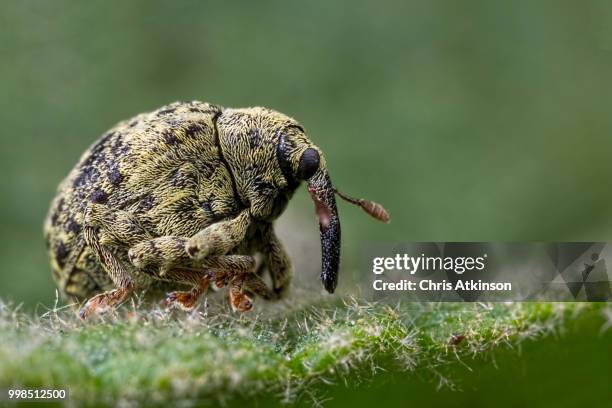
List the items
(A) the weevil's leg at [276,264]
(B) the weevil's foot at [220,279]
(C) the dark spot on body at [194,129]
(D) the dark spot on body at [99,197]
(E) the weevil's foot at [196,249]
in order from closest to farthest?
(E) the weevil's foot at [196,249]
(B) the weevil's foot at [220,279]
(D) the dark spot on body at [99,197]
(C) the dark spot on body at [194,129]
(A) the weevil's leg at [276,264]

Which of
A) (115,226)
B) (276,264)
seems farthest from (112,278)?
(276,264)

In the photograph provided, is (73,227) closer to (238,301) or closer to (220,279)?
(220,279)

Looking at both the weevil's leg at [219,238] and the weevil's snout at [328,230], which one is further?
the weevil's snout at [328,230]

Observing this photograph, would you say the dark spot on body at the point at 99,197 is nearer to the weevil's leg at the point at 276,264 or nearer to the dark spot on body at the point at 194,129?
the dark spot on body at the point at 194,129

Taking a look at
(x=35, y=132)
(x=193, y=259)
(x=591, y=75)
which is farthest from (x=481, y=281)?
(x=35, y=132)

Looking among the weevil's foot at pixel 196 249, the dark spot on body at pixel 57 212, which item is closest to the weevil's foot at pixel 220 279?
the weevil's foot at pixel 196 249

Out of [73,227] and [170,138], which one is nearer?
[170,138]

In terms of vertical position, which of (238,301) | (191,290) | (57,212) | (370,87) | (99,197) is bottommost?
(238,301)
